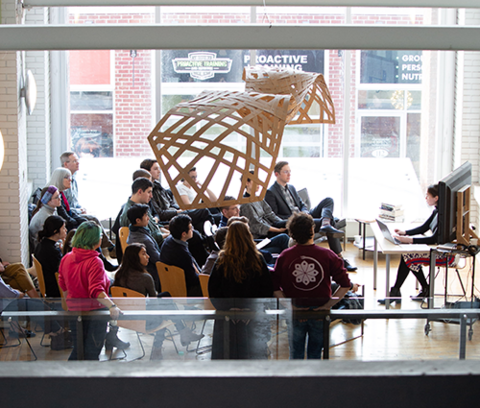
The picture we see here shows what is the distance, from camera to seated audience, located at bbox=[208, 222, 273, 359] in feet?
11.4

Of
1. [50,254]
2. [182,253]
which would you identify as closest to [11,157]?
[50,254]

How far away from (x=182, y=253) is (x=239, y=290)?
1.01m

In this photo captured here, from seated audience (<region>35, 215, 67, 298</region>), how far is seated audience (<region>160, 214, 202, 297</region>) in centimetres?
88

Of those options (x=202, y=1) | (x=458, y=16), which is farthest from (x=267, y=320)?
(x=458, y=16)

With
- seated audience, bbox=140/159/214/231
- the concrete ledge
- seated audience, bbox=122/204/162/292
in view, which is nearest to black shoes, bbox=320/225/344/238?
seated audience, bbox=140/159/214/231

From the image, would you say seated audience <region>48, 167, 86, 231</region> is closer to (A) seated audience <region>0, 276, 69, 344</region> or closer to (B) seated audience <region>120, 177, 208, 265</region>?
(B) seated audience <region>120, 177, 208, 265</region>

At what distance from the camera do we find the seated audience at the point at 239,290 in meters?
3.48

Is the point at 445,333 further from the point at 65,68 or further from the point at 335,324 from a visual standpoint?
the point at 65,68

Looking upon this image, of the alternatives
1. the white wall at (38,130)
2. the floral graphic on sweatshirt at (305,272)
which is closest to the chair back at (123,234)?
the floral graphic on sweatshirt at (305,272)

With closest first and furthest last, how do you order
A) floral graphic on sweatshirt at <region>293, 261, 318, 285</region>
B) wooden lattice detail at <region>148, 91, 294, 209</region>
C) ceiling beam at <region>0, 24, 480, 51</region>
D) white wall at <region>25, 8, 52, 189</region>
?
1. wooden lattice detail at <region>148, 91, 294, 209</region>
2. ceiling beam at <region>0, 24, 480, 51</region>
3. floral graphic on sweatshirt at <region>293, 261, 318, 285</region>
4. white wall at <region>25, 8, 52, 189</region>

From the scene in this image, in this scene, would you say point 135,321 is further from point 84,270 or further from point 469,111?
point 469,111

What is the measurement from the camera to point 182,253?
4.55 metres

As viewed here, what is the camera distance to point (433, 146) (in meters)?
9.05

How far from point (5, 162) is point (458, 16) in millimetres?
6644
